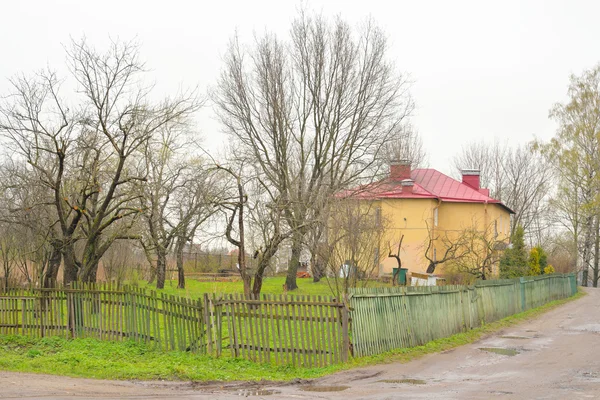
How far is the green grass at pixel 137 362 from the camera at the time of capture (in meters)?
12.7

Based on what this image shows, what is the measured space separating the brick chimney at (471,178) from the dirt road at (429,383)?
33954mm

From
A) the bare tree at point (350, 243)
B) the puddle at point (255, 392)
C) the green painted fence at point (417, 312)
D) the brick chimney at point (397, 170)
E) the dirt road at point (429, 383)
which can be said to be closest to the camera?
the dirt road at point (429, 383)

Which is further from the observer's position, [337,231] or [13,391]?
[337,231]

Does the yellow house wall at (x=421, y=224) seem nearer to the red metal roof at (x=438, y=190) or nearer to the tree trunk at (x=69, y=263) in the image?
the red metal roof at (x=438, y=190)

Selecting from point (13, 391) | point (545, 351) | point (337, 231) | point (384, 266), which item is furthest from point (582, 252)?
point (13, 391)

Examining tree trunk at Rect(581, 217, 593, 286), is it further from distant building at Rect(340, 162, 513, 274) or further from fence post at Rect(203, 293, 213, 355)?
fence post at Rect(203, 293, 213, 355)

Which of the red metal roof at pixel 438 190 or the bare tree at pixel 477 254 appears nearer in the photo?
the bare tree at pixel 477 254

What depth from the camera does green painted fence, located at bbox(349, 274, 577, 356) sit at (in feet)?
47.7

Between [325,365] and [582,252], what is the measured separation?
4994 centimetres

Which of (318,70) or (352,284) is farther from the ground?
(318,70)

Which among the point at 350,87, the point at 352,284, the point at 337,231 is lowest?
the point at 352,284

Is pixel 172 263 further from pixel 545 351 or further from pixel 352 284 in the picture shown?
pixel 545 351

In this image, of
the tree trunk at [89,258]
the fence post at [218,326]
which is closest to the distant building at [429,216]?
the tree trunk at [89,258]

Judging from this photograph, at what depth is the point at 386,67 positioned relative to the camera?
A: 34594 millimetres
